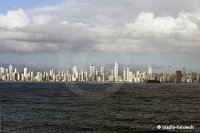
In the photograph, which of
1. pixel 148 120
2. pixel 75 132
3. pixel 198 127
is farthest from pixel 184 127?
pixel 75 132

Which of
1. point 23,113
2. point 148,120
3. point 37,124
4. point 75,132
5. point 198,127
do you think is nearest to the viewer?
point 75,132

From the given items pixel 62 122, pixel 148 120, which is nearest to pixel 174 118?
pixel 148 120

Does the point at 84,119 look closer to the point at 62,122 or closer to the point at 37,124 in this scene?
the point at 62,122

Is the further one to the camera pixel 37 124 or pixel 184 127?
pixel 37 124

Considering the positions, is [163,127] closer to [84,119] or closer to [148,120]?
[148,120]

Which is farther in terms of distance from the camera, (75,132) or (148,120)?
(148,120)

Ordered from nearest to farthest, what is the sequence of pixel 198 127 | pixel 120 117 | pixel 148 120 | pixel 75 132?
pixel 75 132 → pixel 198 127 → pixel 148 120 → pixel 120 117

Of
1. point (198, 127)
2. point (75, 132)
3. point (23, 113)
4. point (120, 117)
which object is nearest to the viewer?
point (75, 132)

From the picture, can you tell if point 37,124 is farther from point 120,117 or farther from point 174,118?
point 174,118

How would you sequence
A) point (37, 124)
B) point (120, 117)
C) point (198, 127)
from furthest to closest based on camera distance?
point (120, 117) → point (37, 124) → point (198, 127)
